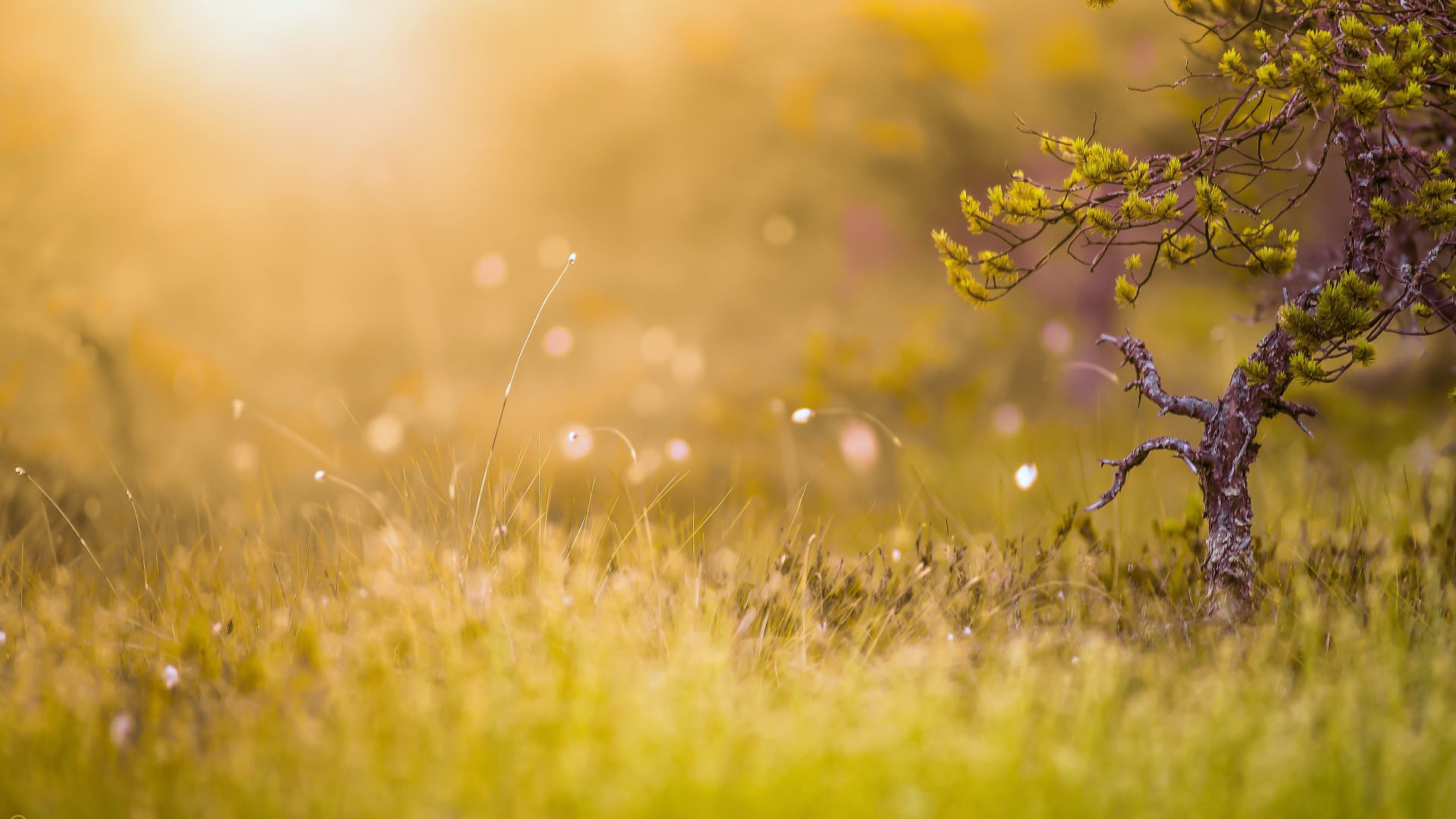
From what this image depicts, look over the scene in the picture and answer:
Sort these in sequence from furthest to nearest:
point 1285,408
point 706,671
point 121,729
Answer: point 1285,408
point 706,671
point 121,729

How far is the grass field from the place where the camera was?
99.3 inches

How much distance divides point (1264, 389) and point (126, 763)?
4.03 metres

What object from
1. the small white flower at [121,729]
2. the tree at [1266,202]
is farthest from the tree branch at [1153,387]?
the small white flower at [121,729]

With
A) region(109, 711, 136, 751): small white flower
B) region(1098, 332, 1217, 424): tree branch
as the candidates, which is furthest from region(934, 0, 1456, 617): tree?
region(109, 711, 136, 751): small white flower

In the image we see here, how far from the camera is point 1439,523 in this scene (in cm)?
494

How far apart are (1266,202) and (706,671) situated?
9.47 feet

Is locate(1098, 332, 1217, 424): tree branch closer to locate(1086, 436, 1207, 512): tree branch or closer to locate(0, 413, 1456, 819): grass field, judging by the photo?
locate(1086, 436, 1207, 512): tree branch

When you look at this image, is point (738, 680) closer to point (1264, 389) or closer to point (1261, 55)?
point (1264, 389)

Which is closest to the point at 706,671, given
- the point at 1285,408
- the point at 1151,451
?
the point at 1151,451

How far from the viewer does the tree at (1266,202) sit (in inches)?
141

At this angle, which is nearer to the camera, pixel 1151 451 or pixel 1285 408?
pixel 1285 408

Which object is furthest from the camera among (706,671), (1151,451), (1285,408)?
(1151,451)

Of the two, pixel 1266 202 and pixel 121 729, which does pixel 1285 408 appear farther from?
pixel 121 729

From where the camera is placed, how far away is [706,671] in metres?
2.96
